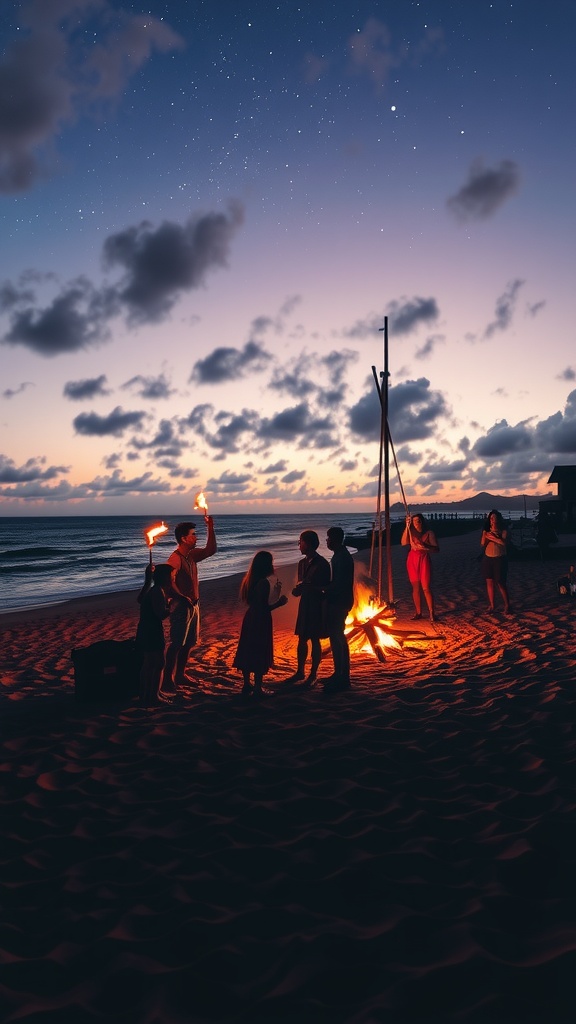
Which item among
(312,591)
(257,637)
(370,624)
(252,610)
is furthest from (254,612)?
(370,624)

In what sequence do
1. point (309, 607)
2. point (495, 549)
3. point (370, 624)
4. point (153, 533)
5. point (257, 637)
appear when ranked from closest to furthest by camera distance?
point (153, 533), point (257, 637), point (309, 607), point (370, 624), point (495, 549)

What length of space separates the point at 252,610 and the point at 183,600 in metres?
0.80

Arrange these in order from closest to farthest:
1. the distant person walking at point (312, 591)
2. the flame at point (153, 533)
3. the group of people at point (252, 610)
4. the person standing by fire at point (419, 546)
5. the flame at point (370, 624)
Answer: the flame at point (153, 533), the group of people at point (252, 610), the distant person walking at point (312, 591), the flame at point (370, 624), the person standing by fire at point (419, 546)

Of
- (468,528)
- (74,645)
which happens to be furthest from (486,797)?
(468,528)

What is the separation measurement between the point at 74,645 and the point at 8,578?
20.8 meters

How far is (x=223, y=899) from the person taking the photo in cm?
314

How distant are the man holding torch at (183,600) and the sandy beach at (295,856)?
58 cm

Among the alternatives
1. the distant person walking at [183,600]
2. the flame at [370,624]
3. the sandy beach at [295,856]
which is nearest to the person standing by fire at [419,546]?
the flame at [370,624]

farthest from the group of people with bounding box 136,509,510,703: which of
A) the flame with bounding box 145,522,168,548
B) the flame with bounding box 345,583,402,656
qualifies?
the flame with bounding box 345,583,402,656

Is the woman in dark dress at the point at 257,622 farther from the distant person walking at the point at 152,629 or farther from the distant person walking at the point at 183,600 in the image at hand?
the distant person walking at the point at 152,629

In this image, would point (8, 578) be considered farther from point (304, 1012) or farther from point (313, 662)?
point (304, 1012)

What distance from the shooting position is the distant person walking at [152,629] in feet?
20.6

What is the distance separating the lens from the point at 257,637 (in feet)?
21.7

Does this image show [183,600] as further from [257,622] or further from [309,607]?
[309,607]
